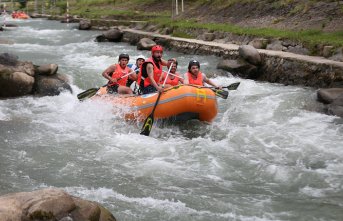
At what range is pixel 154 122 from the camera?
962 cm

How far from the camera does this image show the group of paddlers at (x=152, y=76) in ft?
32.9

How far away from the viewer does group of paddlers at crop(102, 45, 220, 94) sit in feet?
32.9

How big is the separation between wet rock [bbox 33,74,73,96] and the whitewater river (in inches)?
13.3

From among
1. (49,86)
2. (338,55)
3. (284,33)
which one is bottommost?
(49,86)

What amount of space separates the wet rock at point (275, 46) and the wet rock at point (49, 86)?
8104 mm

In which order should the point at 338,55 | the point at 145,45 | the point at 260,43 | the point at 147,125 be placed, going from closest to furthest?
the point at 147,125, the point at 338,55, the point at 260,43, the point at 145,45

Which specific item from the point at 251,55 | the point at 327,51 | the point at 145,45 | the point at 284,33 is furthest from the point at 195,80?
the point at 145,45

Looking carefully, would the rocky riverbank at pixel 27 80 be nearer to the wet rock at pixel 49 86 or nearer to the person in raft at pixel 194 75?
the wet rock at pixel 49 86

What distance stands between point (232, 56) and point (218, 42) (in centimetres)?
372

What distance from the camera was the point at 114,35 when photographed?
28016 millimetres

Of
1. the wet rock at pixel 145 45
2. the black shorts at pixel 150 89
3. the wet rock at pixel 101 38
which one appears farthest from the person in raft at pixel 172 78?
the wet rock at pixel 101 38

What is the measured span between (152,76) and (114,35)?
61.9 ft

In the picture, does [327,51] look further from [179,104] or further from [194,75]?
[179,104]

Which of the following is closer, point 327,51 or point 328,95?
point 328,95
